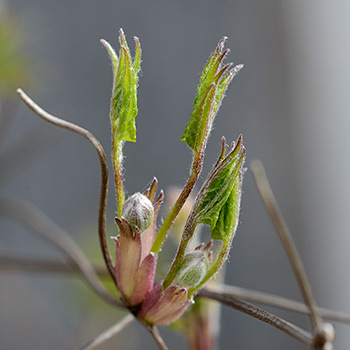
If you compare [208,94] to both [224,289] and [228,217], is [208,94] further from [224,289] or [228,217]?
[224,289]

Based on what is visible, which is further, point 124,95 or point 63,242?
point 63,242

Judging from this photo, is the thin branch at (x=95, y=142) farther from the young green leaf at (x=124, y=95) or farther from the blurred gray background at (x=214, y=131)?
the blurred gray background at (x=214, y=131)

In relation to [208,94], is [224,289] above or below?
below

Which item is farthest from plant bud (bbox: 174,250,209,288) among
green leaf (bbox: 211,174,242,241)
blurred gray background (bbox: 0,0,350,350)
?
blurred gray background (bbox: 0,0,350,350)

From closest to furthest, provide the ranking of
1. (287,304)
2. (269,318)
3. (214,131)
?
(269,318)
(287,304)
(214,131)

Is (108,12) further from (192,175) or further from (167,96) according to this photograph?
(192,175)

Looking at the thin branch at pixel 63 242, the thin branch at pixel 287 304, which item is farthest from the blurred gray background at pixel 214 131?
the thin branch at pixel 287 304

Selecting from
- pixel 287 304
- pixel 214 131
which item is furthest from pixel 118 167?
pixel 214 131
